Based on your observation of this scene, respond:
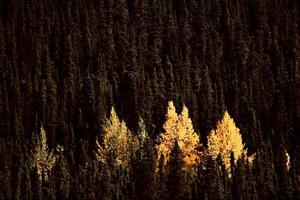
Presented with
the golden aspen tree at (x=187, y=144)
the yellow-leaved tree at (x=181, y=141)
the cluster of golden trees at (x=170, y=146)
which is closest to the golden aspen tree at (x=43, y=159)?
the cluster of golden trees at (x=170, y=146)

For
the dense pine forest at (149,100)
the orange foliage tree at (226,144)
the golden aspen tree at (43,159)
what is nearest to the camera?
the dense pine forest at (149,100)

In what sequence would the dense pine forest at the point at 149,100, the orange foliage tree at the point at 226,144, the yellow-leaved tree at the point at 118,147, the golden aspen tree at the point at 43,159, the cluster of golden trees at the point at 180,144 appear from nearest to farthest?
the dense pine forest at the point at 149,100 < the orange foliage tree at the point at 226,144 < the cluster of golden trees at the point at 180,144 < the yellow-leaved tree at the point at 118,147 < the golden aspen tree at the point at 43,159

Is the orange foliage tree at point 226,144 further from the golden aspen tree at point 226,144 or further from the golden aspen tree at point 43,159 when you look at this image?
the golden aspen tree at point 43,159

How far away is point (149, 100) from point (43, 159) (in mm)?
35512

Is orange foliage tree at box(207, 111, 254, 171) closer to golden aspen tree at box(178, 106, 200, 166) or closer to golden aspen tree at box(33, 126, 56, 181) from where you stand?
golden aspen tree at box(178, 106, 200, 166)

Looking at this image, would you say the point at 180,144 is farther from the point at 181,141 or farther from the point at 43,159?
the point at 43,159

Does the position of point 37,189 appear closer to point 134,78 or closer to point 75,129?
point 75,129

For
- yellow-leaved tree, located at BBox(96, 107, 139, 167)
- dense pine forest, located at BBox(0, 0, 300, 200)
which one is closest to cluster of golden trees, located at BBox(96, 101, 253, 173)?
yellow-leaved tree, located at BBox(96, 107, 139, 167)

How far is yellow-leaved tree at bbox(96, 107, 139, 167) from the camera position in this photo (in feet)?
350

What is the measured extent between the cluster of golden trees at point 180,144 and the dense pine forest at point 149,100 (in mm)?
281

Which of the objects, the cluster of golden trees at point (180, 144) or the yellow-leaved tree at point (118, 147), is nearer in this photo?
the cluster of golden trees at point (180, 144)

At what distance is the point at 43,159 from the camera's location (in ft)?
375

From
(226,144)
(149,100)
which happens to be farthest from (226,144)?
(149,100)

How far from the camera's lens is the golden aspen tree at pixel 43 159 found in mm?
109125
